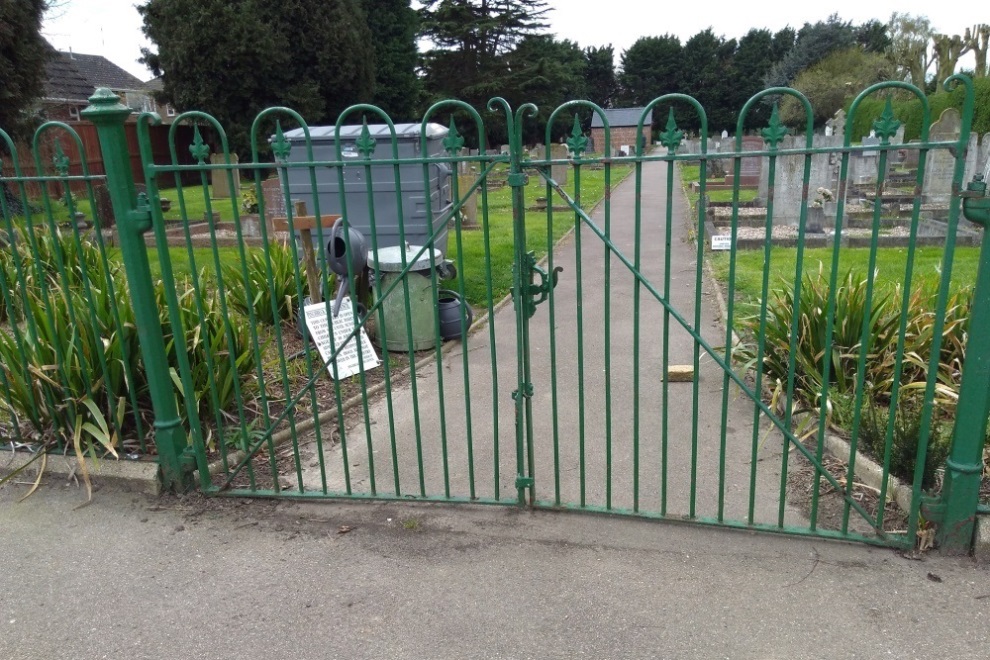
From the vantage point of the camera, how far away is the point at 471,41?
140 ft

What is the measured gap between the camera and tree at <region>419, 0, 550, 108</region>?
4162 centimetres

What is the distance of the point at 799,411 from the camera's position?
14.6 feet

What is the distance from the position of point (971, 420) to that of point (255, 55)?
26.6 meters

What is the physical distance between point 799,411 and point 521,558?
2238 mm

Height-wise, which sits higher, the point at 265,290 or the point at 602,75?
the point at 602,75

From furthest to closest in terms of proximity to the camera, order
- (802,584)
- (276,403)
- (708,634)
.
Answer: (276,403)
(802,584)
(708,634)

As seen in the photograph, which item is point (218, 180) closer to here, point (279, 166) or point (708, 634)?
point (279, 166)

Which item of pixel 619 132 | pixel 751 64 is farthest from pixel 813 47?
pixel 619 132

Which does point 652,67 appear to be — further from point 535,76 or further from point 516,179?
point 516,179

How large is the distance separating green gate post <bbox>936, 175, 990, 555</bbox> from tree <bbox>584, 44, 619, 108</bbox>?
76.7 m

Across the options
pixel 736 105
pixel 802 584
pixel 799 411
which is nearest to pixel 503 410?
pixel 799 411

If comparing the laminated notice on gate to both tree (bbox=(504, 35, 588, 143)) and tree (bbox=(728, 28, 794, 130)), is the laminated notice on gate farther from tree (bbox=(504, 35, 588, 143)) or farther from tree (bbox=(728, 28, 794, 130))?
tree (bbox=(728, 28, 794, 130))

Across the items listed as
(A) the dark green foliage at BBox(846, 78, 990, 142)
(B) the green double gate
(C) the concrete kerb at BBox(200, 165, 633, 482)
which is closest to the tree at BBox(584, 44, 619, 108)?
(A) the dark green foliage at BBox(846, 78, 990, 142)

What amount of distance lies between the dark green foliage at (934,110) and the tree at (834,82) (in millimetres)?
14145
